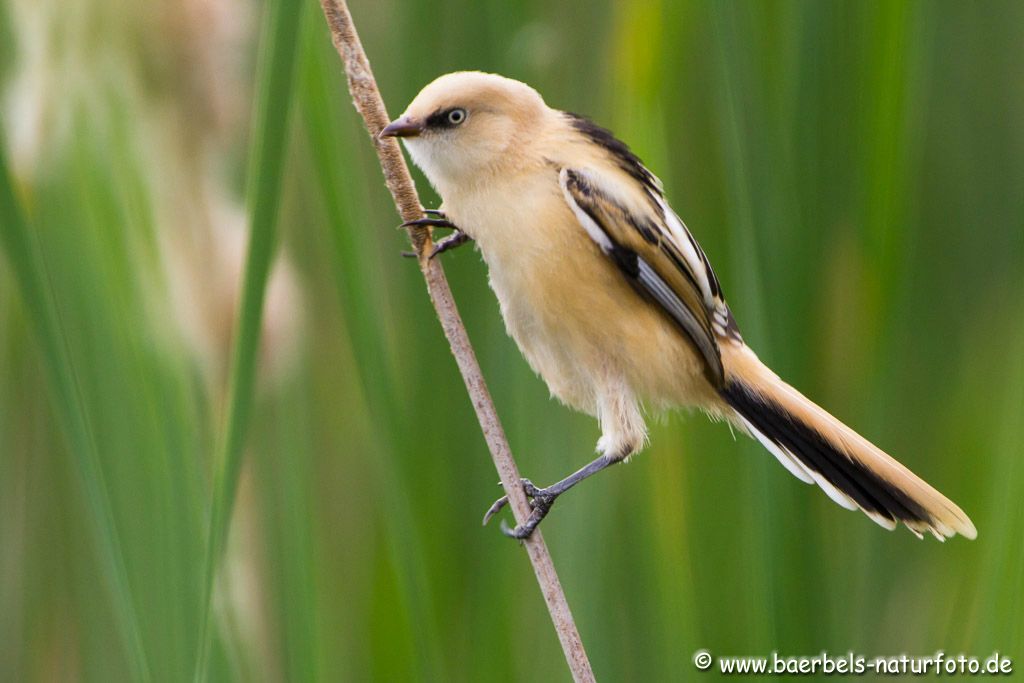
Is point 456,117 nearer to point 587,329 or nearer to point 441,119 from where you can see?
point 441,119

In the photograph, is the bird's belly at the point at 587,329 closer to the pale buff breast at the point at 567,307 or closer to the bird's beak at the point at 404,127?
the pale buff breast at the point at 567,307

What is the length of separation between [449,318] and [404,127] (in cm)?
27

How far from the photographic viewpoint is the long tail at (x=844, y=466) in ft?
4.94

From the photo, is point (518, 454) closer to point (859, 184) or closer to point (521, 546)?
point (521, 546)

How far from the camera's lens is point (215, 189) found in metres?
1.54

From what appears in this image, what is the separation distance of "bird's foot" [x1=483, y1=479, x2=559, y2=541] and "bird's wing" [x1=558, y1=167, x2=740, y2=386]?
1.15ft

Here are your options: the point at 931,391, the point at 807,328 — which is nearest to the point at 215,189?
the point at 807,328

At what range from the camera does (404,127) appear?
145cm

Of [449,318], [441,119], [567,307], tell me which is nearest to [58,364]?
[449,318]

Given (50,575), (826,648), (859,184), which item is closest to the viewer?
(859,184)

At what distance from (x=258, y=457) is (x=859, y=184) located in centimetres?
95

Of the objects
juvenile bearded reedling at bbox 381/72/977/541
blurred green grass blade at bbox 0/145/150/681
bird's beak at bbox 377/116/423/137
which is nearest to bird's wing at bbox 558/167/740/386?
juvenile bearded reedling at bbox 381/72/977/541

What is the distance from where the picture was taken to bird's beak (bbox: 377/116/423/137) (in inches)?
56.1

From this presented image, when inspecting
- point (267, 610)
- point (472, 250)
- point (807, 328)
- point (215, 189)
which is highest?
point (215, 189)
